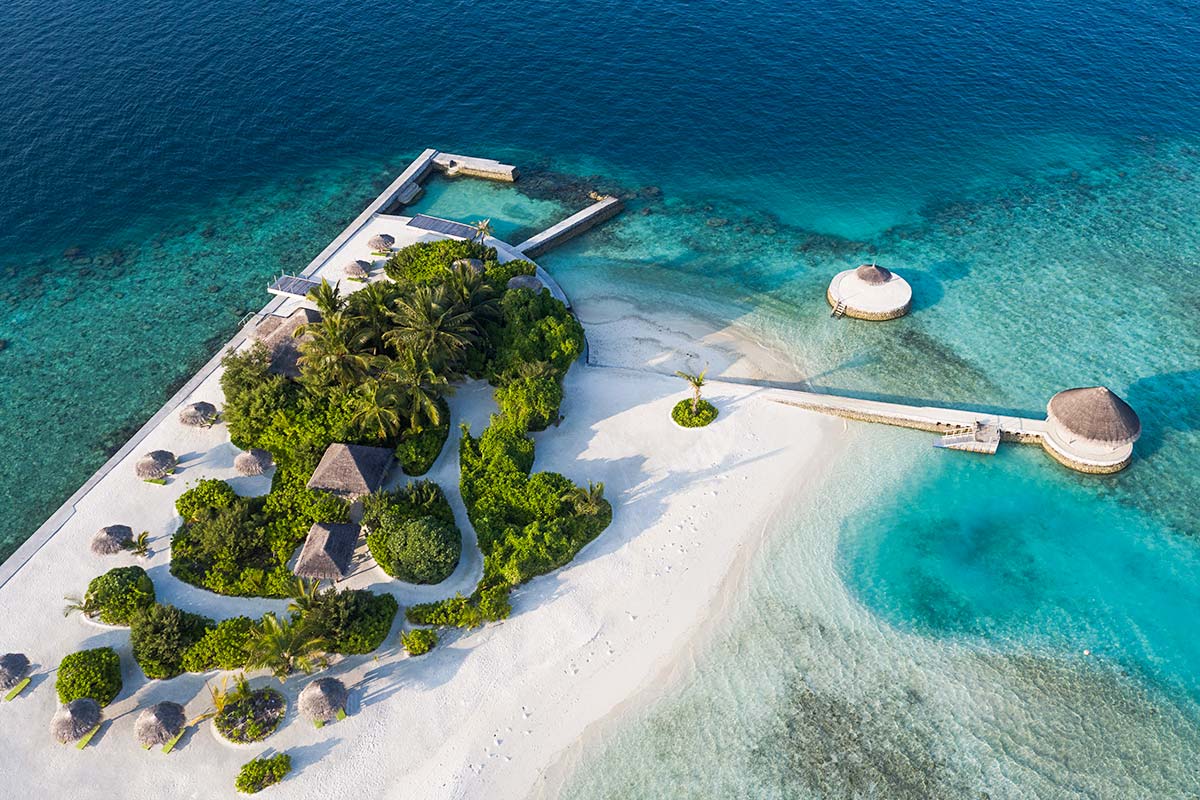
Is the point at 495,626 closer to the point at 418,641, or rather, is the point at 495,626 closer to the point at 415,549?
the point at 418,641

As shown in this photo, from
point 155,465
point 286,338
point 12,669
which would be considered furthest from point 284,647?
point 286,338

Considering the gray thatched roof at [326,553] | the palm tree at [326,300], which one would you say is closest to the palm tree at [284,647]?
the gray thatched roof at [326,553]

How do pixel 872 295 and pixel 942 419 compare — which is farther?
pixel 872 295

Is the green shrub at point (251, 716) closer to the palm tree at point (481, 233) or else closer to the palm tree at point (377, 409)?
the palm tree at point (377, 409)

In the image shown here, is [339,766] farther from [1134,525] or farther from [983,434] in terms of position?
[1134,525]

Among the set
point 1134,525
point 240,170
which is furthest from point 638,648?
point 240,170

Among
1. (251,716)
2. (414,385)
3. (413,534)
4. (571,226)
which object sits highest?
(414,385)

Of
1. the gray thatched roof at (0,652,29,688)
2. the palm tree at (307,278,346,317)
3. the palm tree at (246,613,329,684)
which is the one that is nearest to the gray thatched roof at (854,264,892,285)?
the palm tree at (307,278,346,317)
